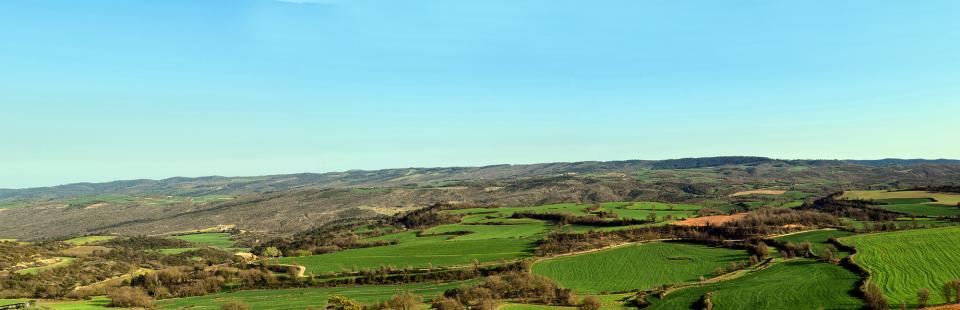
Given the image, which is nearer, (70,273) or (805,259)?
(805,259)

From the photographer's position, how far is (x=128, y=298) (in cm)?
7031

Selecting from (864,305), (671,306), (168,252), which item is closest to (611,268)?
(671,306)

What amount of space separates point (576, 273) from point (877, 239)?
4809 centimetres

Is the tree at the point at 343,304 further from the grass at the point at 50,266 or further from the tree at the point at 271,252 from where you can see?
the tree at the point at 271,252

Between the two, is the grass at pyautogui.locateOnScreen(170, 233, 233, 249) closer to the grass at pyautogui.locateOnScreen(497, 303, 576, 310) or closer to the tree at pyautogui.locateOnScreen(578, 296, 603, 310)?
the grass at pyautogui.locateOnScreen(497, 303, 576, 310)

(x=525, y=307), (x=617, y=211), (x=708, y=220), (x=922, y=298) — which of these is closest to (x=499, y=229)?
(x=617, y=211)

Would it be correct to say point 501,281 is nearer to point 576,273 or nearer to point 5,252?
point 576,273

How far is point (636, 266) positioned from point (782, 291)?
2818 centimetres

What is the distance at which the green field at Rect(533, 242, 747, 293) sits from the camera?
76000 mm

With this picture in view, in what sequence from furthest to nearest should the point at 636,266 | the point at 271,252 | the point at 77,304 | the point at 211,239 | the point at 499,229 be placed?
the point at 211,239 → the point at 499,229 → the point at 271,252 → the point at 636,266 → the point at 77,304

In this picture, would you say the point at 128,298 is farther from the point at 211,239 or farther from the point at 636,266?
the point at 211,239

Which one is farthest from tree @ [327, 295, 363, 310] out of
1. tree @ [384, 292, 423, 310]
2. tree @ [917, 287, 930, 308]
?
tree @ [917, 287, 930, 308]

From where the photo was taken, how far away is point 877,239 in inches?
3403

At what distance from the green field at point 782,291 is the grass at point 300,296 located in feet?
102
